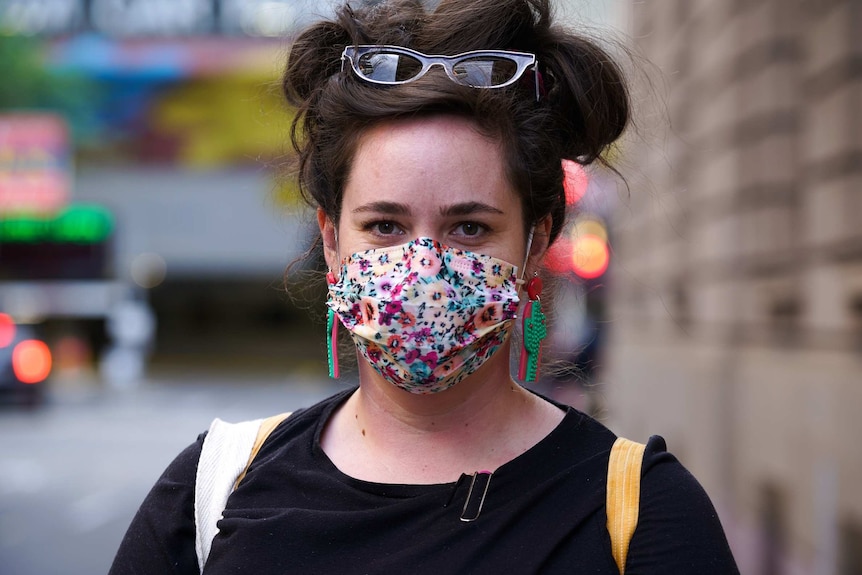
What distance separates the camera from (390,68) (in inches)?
85.0

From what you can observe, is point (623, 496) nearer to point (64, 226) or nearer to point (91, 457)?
point (91, 457)

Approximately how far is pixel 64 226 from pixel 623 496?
28.7m

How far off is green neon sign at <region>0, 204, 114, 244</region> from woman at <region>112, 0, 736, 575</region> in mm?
27545

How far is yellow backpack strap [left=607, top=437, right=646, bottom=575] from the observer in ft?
6.18

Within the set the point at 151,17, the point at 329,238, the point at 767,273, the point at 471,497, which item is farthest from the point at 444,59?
the point at 151,17

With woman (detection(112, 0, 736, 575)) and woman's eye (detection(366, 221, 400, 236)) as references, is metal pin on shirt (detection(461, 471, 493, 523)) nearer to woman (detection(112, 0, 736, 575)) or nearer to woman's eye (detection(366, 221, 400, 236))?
woman (detection(112, 0, 736, 575))

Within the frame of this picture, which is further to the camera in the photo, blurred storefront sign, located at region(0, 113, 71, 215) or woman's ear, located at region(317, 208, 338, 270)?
blurred storefront sign, located at region(0, 113, 71, 215)

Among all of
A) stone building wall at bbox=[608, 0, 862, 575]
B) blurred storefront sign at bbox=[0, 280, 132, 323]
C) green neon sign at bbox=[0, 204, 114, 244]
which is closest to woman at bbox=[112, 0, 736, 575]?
stone building wall at bbox=[608, 0, 862, 575]

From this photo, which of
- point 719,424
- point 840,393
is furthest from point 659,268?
point 840,393

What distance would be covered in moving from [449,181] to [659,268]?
11811 millimetres

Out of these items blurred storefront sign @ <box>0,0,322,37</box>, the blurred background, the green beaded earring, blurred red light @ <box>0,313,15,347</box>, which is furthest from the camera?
blurred storefront sign @ <box>0,0,322,37</box>

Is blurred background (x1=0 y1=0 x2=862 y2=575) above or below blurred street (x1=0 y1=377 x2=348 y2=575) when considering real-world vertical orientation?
above

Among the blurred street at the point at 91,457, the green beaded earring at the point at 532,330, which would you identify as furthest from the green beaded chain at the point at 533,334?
the blurred street at the point at 91,457

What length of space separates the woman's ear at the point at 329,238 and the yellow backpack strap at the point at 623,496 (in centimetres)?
73
